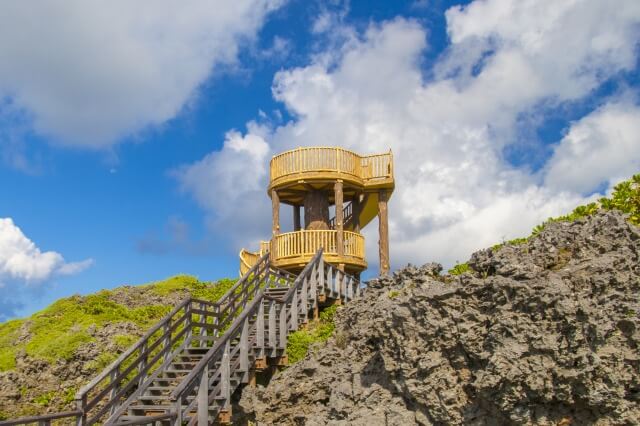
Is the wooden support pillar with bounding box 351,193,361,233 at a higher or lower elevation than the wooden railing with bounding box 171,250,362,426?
higher

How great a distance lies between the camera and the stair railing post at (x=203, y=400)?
10.4 meters

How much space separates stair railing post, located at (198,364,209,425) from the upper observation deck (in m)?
12.1

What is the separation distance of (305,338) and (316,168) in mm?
9029

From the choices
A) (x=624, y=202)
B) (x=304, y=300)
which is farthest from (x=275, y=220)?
(x=624, y=202)

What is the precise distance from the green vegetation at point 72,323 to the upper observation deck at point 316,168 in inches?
206

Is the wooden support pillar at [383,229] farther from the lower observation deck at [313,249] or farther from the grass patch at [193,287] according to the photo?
the grass patch at [193,287]

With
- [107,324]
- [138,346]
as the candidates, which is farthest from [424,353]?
[107,324]

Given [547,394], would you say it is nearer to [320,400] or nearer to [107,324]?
[320,400]

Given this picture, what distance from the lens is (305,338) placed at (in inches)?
563

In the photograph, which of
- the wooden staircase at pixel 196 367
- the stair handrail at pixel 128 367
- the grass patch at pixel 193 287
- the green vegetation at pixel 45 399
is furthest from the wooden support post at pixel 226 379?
the grass patch at pixel 193 287

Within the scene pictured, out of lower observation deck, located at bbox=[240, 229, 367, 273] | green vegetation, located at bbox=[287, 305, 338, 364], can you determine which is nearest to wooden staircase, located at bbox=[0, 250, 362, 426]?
green vegetation, located at bbox=[287, 305, 338, 364]

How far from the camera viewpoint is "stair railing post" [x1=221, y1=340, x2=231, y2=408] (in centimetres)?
1122

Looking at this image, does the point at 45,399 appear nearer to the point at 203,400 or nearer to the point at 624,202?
the point at 203,400

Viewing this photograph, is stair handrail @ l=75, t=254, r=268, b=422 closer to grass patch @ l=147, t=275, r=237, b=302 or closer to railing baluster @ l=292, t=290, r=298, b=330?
railing baluster @ l=292, t=290, r=298, b=330
